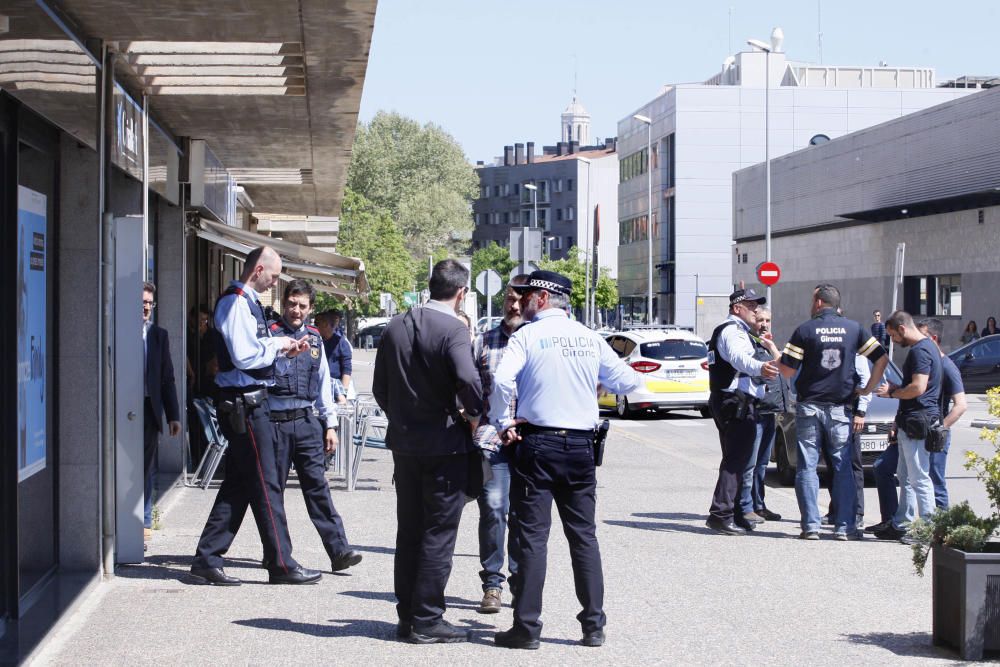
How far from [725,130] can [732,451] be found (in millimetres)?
70038

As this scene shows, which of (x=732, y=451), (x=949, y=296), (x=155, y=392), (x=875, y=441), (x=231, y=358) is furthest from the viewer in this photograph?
(x=949, y=296)

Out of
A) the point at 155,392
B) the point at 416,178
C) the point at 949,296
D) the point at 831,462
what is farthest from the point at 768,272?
the point at 416,178

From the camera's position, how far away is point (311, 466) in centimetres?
880

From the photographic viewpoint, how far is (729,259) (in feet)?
265

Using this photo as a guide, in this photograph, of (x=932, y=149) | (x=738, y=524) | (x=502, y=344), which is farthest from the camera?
(x=932, y=149)

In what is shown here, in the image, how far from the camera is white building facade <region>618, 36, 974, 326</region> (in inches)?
3093

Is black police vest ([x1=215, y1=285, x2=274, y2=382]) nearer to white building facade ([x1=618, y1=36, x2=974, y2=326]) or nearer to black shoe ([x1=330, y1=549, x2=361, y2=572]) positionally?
black shoe ([x1=330, y1=549, x2=361, y2=572])

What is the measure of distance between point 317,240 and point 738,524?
23.6 metres

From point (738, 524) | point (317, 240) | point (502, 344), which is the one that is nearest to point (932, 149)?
point (317, 240)

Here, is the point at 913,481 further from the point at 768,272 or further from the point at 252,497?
the point at 768,272

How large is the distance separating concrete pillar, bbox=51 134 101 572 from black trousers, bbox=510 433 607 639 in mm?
2953

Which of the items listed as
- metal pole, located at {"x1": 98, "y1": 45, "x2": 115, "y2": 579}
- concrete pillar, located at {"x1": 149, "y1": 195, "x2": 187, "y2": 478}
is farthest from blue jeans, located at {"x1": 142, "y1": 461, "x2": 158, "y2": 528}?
concrete pillar, located at {"x1": 149, "y1": 195, "x2": 187, "y2": 478}

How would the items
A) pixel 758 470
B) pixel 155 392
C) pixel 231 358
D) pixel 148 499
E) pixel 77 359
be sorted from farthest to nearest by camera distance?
pixel 758 470 → pixel 148 499 → pixel 155 392 → pixel 77 359 → pixel 231 358

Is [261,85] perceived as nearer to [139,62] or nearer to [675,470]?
[139,62]
